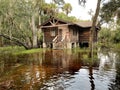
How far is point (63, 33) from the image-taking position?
36781 millimetres

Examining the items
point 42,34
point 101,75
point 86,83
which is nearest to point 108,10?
point 101,75

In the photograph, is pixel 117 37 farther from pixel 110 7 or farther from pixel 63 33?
pixel 110 7

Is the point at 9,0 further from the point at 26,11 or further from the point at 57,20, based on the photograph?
the point at 57,20

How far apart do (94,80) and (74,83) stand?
48.5 inches

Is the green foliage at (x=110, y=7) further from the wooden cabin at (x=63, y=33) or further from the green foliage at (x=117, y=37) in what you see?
the green foliage at (x=117, y=37)

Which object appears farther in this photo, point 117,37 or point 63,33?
point 117,37

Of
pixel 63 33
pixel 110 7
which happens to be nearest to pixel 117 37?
pixel 63 33

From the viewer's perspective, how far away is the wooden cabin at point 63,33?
35.2 m

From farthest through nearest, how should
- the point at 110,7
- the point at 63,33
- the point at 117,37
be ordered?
1. the point at 117,37
2. the point at 63,33
3. the point at 110,7

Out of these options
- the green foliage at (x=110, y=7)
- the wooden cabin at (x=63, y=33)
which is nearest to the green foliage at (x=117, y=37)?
the wooden cabin at (x=63, y=33)

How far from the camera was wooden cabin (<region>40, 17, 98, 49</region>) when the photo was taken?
35219 millimetres

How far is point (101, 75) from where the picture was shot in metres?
12.1

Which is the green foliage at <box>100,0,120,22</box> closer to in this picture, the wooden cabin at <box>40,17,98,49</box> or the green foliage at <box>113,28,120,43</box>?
the wooden cabin at <box>40,17,98,49</box>

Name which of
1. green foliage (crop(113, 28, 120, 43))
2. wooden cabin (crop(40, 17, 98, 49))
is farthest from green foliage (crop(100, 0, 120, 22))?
green foliage (crop(113, 28, 120, 43))
